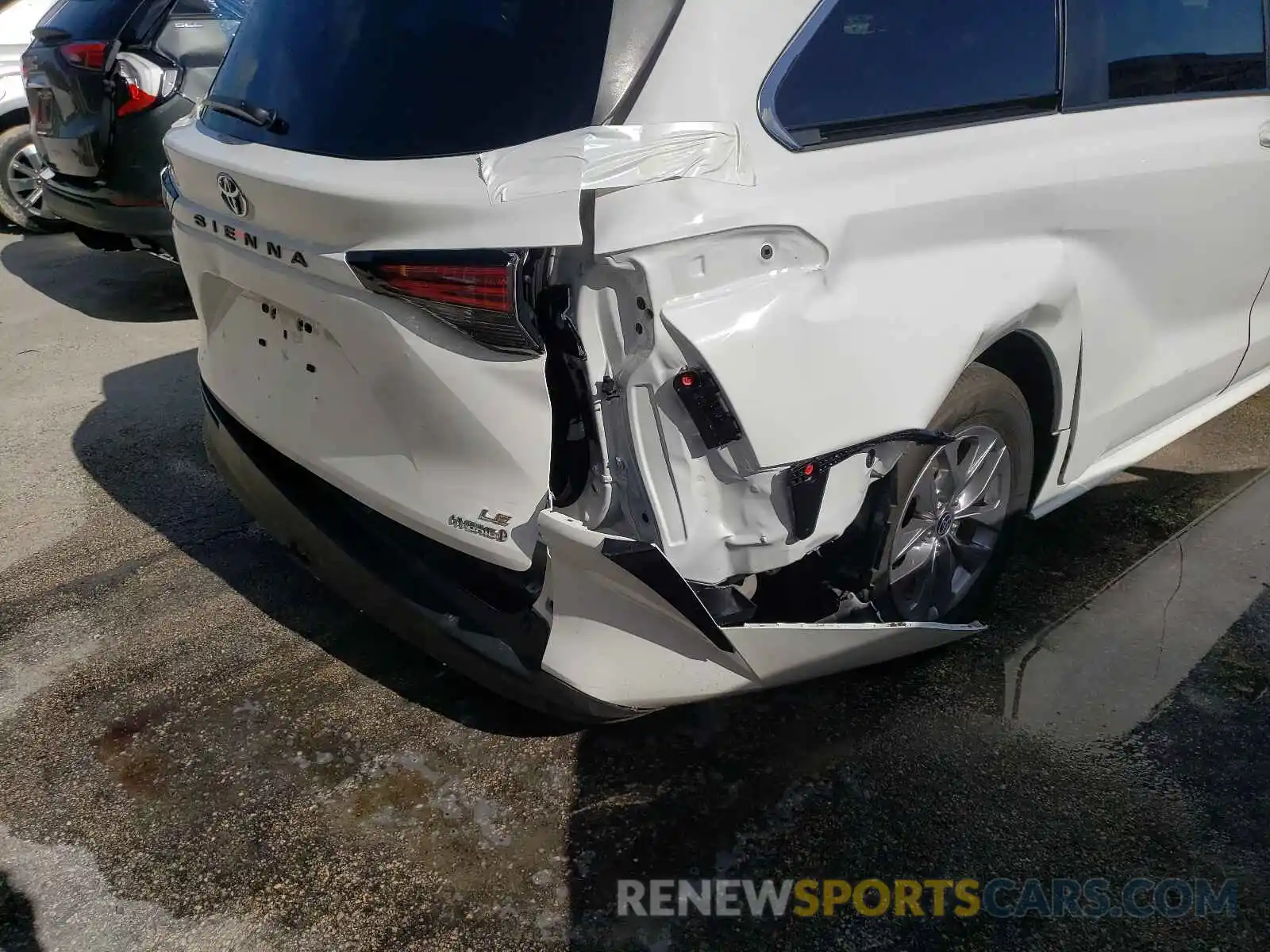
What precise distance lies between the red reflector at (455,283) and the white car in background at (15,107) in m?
6.46

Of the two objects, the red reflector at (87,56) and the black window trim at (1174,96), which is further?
the red reflector at (87,56)

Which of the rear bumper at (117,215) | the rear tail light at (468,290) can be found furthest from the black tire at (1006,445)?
the rear bumper at (117,215)

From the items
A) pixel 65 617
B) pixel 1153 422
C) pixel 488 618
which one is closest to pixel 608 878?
pixel 488 618

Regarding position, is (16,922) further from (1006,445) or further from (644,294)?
(1006,445)

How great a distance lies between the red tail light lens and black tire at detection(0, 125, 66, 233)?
230 centimetres

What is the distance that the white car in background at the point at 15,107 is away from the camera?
720 centimetres

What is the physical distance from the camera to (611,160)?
71.9 inches

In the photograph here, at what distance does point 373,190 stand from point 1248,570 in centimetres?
304

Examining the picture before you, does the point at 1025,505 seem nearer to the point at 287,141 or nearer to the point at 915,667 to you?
the point at 915,667

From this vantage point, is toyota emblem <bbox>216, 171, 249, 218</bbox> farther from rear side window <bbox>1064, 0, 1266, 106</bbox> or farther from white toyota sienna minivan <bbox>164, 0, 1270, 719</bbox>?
rear side window <bbox>1064, 0, 1266, 106</bbox>

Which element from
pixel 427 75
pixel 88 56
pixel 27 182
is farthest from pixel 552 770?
pixel 27 182
